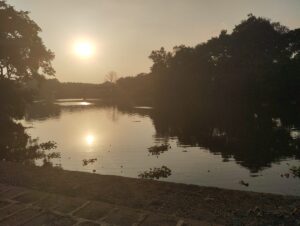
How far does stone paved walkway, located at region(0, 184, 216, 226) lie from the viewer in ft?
33.5

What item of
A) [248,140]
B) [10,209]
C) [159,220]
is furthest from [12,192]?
[248,140]

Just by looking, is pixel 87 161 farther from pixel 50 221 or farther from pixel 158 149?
pixel 50 221

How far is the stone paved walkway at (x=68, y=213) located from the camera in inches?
402

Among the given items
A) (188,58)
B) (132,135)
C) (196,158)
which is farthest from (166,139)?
(188,58)

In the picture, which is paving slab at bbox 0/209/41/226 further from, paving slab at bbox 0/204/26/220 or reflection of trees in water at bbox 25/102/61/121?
reflection of trees in water at bbox 25/102/61/121

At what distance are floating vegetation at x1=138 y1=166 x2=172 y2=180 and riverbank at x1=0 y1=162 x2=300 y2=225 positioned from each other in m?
6.44

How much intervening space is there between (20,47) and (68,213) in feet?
149

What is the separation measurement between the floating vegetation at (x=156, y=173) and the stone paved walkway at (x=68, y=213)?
9845 mm

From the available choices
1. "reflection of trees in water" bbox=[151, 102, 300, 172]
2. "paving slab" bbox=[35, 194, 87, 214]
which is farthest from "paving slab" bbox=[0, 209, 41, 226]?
"reflection of trees in water" bbox=[151, 102, 300, 172]

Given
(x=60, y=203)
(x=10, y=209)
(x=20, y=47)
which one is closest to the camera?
(x=10, y=209)

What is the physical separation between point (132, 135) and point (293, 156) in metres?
22.0

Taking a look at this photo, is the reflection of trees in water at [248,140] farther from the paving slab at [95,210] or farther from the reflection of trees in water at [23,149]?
the paving slab at [95,210]

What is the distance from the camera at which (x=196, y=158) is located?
28.2 meters

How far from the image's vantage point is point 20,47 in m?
51.0
